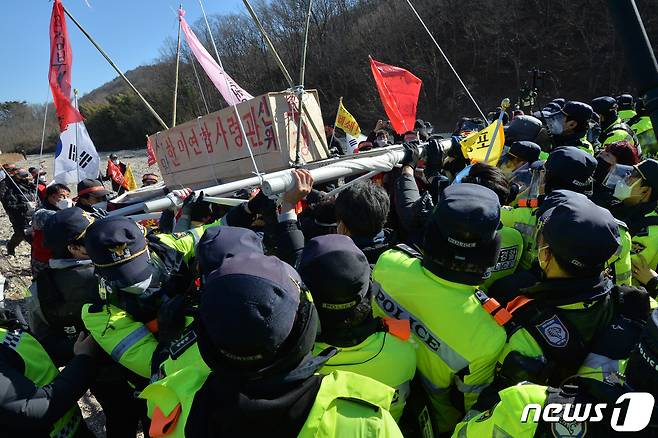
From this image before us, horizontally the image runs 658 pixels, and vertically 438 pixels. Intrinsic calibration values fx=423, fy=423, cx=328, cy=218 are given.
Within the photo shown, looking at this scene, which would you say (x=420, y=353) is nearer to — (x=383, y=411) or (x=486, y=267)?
(x=486, y=267)

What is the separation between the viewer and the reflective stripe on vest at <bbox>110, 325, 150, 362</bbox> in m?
1.82

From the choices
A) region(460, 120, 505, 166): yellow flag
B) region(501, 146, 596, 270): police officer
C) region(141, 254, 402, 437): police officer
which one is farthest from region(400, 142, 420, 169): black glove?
region(141, 254, 402, 437): police officer

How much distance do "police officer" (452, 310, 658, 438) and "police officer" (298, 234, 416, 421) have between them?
0.36 m

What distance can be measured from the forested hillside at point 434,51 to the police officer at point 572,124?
1407cm

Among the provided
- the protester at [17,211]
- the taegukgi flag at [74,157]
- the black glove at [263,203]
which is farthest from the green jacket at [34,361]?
the protester at [17,211]

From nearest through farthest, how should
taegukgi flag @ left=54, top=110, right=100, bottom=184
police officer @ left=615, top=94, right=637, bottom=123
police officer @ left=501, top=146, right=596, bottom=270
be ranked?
police officer @ left=501, top=146, right=596, bottom=270 < taegukgi flag @ left=54, top=110, right=100, bottom=184 < police officer @ left=615, top=94, right=637, bottom=123

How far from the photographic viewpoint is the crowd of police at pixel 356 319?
103 centimetres

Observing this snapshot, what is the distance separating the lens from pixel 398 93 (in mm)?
4832

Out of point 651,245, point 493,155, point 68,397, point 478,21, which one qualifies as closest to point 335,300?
point 68,397

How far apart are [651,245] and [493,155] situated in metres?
1.34

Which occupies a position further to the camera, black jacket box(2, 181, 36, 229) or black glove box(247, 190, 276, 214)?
black jacket box(2, 181, 36, 229)

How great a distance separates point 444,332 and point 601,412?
60 cm

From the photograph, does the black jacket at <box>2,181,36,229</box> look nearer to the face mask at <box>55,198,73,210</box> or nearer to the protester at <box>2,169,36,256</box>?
the protester at <box>2,169,36,256</box>

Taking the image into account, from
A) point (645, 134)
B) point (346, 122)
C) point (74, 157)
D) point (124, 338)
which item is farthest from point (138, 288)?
point (645, 134)
